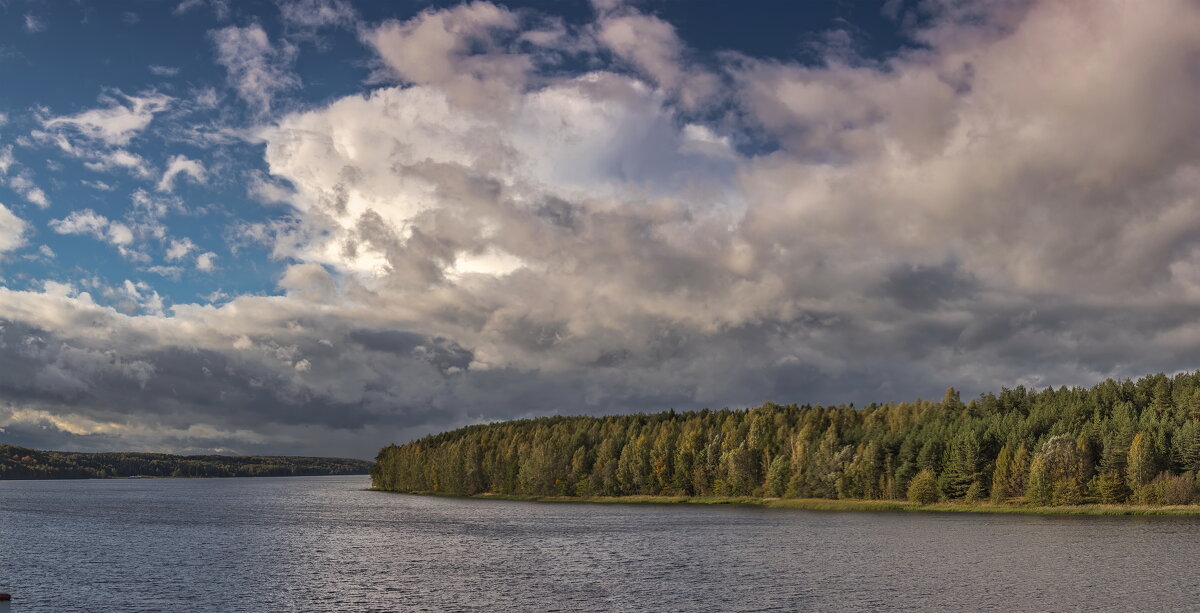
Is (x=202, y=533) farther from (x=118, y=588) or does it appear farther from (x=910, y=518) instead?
(x=910, y=518)

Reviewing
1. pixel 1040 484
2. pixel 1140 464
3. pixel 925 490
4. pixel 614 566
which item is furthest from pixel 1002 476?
pixel 614 566

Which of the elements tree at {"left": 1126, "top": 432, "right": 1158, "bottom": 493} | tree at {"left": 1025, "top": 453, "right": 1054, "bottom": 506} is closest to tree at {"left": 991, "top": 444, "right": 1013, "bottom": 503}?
tree at {"left": 1025, "top": 453, "right": 1054, "bottom": 506}

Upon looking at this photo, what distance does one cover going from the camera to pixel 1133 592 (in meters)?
71.6

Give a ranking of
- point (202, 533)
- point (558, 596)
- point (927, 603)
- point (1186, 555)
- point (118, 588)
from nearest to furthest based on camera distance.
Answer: point (927, 603) → point (558, 596) → point (118, 588) → point (1186, 555) → point (202, 533)

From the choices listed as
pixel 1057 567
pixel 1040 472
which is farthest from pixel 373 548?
pixel 1040 472

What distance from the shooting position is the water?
70.5 metres

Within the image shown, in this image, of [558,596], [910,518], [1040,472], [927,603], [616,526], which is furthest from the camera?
[1040,472]

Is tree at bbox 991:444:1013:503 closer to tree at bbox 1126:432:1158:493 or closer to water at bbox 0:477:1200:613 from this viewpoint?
tree at bbox 1126:432:1158:493

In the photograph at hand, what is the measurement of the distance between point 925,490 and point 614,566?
12699cm

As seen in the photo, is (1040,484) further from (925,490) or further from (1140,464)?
(925,490)

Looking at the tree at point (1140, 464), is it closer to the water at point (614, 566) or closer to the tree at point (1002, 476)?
the water at point (614, 566)

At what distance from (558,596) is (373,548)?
5043 cm

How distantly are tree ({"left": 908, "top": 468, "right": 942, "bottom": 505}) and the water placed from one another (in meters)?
38.5

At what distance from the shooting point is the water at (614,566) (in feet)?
231
